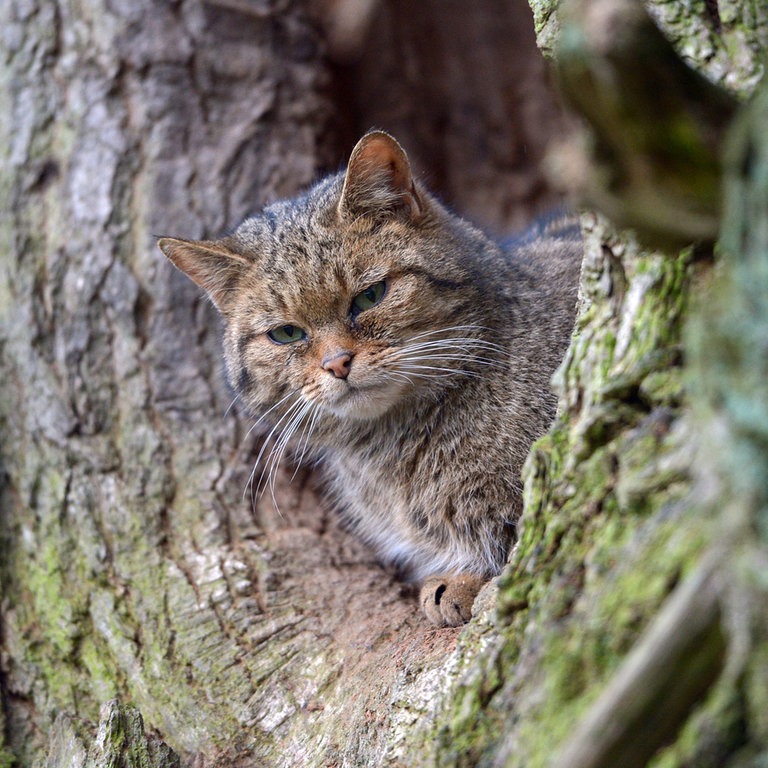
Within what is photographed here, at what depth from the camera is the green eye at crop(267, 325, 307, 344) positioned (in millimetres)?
3252

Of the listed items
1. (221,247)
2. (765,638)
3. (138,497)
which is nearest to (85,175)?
(221,247)

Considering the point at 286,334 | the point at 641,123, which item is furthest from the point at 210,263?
the point at 641,123

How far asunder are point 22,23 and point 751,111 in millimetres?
3868

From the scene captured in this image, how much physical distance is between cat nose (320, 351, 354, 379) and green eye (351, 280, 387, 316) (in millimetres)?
214

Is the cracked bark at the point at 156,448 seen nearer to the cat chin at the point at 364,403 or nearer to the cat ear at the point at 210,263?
the cat ear at the point at 210,263

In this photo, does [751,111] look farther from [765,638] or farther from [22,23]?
[22,23]

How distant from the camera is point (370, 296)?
314 centimetres

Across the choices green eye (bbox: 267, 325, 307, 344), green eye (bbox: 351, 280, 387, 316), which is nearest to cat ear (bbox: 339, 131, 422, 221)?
green eye (bbox: 351, 280, 387, 316)

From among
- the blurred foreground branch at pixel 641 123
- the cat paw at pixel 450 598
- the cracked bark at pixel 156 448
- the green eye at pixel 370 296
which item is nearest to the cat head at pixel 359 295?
the green eye at pixel 370 296

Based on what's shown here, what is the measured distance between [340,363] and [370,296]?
1.00 ft

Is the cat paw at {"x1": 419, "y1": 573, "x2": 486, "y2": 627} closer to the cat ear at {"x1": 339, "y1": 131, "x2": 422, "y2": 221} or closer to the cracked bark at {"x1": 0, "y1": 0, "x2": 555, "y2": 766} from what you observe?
the cracked bark at {"x1": 0, "y1": 0, "x2": 555, "y2": 766}

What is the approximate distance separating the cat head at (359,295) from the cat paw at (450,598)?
68cm

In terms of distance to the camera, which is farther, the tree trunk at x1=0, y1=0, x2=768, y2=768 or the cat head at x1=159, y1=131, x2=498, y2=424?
the cat head at x1=159, y1=131, x2=498, y2=424

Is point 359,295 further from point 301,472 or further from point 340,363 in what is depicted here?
point 301,472
